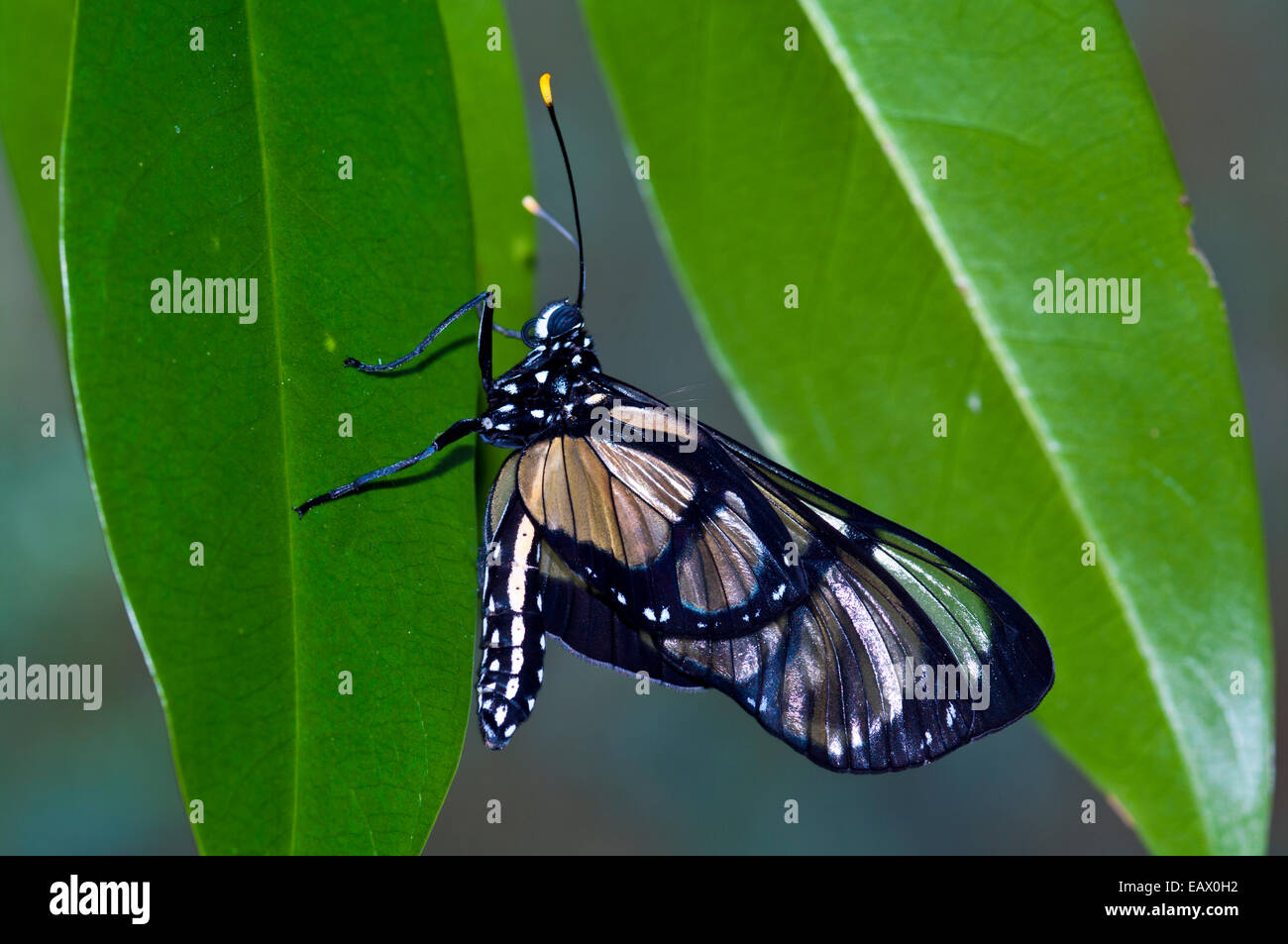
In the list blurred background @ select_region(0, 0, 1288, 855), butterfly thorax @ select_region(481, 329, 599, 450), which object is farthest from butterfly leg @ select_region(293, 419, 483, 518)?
blurred background @ select_region(0, 0, 1288, 855)

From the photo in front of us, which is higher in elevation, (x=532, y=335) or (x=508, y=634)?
(x=532, y=335)

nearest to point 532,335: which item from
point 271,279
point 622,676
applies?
point 271,279

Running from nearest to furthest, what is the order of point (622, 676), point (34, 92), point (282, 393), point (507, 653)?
1. point (282, 393)
2. point (34, 92)
3. point (507, 653)
4. point (622, 676)

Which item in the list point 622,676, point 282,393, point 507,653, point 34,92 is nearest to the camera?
point 282,393

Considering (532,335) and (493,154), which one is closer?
(493,154)

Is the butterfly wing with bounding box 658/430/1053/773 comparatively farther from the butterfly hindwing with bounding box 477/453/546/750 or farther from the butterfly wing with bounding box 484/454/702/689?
the butterfly hindwing with bounding box 477/453/546/750

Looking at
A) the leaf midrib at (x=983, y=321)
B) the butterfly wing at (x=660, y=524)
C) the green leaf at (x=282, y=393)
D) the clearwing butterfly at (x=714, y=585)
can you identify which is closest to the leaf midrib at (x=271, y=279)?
the green leaf at (x=282, y=393)

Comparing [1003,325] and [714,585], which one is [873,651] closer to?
[714,585]

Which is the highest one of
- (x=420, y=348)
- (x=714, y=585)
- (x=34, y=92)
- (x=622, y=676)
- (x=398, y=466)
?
(x=34, y=92)
